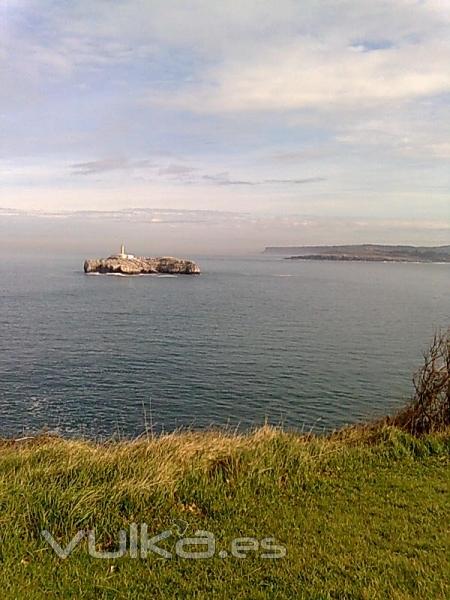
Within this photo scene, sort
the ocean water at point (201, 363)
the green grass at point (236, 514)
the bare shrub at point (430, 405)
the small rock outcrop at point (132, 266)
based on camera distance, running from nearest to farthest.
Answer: the green grass at point (236, 514) → the bare shrub at point (430, 405) → the ocean water at point (201, 363) → the small rock outcrop at point (132, 266)

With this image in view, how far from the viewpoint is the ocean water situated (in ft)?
76.3

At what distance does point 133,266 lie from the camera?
127188mm

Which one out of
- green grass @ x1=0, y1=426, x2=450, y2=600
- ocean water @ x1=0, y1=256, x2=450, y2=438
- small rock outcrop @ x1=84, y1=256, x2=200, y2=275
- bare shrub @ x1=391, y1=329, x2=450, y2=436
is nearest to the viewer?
green grass @ x1=0, y1=426, x2=450, y2=600

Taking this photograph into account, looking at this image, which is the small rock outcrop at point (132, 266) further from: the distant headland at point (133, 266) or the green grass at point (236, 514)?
the green grass at point (236, 514)

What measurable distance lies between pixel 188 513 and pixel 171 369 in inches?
990

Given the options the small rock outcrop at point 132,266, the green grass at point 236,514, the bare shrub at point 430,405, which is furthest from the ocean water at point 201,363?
the small rock outcrop at point 132,266

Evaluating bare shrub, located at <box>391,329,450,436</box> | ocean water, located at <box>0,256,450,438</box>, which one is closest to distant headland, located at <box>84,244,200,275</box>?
ocean water, located at <box>0,256,450,438</box>

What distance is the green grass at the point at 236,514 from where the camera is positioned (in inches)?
189

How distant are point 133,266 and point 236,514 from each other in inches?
4866

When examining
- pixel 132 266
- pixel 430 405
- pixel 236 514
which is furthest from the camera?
pixel 132 266

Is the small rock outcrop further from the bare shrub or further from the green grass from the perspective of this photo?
the green grass

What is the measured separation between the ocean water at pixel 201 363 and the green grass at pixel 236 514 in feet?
10.4

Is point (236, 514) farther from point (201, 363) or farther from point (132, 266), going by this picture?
point (132, 266)

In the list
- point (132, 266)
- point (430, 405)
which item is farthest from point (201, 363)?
point (132, 266)
